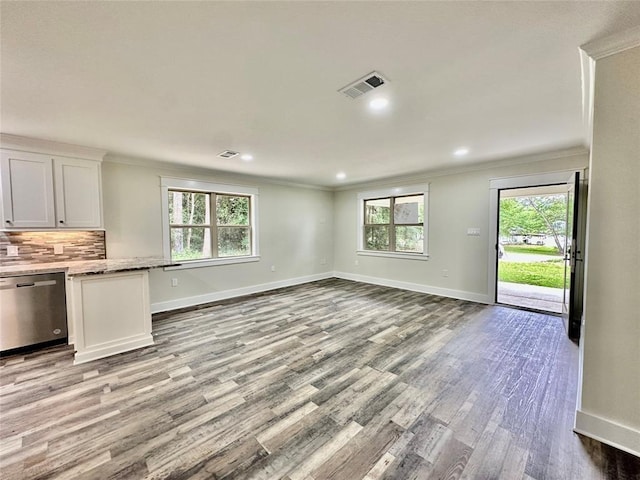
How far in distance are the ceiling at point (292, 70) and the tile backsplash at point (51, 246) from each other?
1260 millimetres

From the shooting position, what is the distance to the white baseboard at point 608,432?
158cm

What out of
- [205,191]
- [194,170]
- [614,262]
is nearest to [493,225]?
[614,262]

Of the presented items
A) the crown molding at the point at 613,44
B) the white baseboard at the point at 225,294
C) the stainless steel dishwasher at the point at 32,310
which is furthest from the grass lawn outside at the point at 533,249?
the stainless steel dishwasher at the point at 32,310

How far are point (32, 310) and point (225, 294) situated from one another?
261 centimetres

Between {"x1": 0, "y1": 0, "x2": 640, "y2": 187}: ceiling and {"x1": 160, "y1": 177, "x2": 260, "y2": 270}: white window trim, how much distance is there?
122 centimetres

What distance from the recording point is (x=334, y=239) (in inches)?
290

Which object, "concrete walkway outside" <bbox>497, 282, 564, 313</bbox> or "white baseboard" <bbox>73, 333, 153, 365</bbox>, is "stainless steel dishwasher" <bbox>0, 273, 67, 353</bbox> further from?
"concrete walkway outside" <bbox>497, 282, 564, 313</bbox>

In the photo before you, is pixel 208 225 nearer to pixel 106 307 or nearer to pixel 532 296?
pixel 106 307

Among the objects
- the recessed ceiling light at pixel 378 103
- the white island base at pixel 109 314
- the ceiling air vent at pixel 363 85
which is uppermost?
the recessed ceiling light at pixel 378 103

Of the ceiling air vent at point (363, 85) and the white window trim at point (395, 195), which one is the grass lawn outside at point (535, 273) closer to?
the white window trim at point (395, 195)

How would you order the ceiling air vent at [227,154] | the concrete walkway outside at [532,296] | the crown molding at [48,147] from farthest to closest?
the concrete walkway outside at [532,296] → the ceiling air vent at [227,154] → the crown molding at [48,147]

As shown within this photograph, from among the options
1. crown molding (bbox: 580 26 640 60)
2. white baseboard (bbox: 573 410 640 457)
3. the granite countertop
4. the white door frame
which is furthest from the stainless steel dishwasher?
the white door frame

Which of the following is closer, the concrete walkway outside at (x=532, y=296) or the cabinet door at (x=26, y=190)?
the cabinet door at (x=26, y=190)

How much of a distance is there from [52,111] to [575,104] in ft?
15.4
